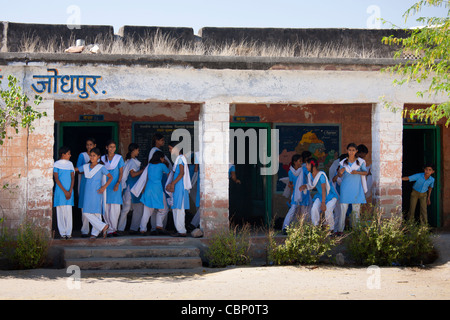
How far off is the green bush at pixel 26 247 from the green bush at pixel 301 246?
336 cm

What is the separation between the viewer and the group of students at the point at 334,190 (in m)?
10.3

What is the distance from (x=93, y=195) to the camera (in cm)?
988

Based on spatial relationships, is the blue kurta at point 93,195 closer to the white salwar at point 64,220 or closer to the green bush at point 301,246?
the white salwar at point 64,220

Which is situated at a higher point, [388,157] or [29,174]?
[388,157]

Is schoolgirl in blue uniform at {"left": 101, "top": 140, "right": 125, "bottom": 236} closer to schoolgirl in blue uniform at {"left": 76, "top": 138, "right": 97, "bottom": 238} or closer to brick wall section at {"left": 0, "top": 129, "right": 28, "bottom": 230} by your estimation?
schoolgirl in blue uniform at {"left": 76, "top": 138, "right": 97, "bottom": 238}

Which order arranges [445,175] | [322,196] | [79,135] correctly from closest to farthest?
[322,196], [79,135], [445,175]

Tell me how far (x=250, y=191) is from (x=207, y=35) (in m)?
3.24

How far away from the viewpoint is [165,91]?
9836 millimetres

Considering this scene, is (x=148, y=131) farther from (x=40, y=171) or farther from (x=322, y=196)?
(x=322, y=196)

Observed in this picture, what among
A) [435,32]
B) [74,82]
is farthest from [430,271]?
[74,82]

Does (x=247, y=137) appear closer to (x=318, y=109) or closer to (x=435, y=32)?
(x=318, y=109)

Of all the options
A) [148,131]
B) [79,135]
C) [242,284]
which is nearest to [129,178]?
[148,131]

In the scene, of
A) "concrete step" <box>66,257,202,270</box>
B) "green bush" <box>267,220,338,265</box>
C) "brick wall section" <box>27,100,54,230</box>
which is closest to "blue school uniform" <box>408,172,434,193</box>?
"green bush" <box>267,220,338,265</box>

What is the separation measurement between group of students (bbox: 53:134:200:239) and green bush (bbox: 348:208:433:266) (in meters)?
2.79
